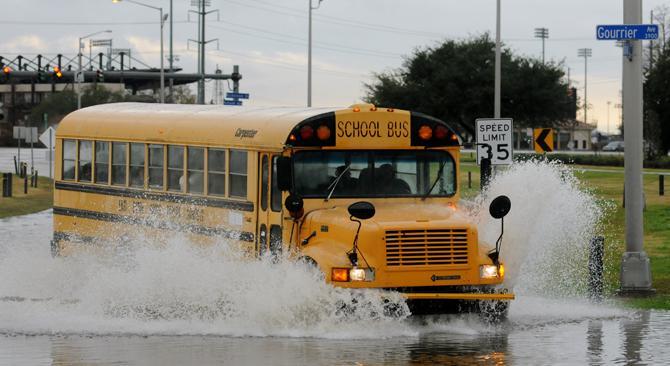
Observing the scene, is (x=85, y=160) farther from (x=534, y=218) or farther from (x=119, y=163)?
(x=534, y=218)

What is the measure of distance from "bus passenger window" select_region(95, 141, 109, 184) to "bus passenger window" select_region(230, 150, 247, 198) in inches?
126

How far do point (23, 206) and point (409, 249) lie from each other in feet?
105

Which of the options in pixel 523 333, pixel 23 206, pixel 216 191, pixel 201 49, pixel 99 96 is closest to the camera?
pixel 523 333

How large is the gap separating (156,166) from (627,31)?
6257 mm

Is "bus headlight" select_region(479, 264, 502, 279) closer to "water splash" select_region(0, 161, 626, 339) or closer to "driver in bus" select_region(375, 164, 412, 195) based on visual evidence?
"water splash" select_region(0, 161, 626, 339)

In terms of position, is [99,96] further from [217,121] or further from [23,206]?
[217,121]

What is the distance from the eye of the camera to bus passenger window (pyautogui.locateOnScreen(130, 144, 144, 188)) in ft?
55.9

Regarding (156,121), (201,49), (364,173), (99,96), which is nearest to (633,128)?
(364,173)

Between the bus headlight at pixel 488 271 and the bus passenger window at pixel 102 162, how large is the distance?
246 inches

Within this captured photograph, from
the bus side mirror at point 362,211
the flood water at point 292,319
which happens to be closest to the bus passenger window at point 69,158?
the flood water at point 292,319

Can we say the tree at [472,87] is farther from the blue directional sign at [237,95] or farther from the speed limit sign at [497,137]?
the speed limit sign at [497,137]

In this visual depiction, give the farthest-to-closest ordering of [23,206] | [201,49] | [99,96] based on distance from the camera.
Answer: [99,96] → [201,49] → [23,206]

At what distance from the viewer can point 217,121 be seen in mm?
15781

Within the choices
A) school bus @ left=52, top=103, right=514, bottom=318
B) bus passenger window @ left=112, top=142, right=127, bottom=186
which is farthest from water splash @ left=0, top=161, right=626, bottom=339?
bus passenger window @ left=112, top=142, right=127, bottom=186
